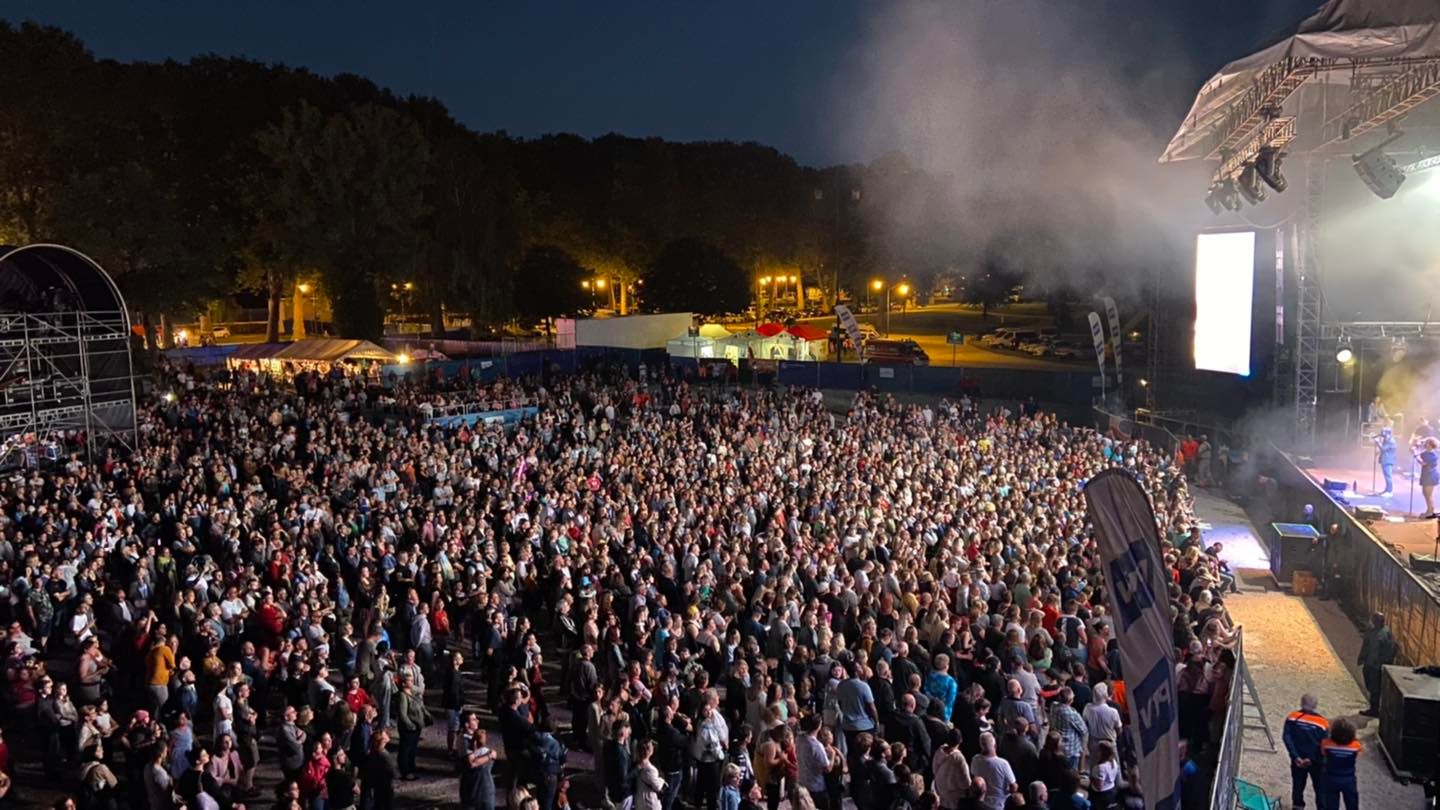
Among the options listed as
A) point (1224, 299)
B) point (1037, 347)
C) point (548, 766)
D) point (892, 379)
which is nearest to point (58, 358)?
point (548, 766)

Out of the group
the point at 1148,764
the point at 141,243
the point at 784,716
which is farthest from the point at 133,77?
the point at 1148,764

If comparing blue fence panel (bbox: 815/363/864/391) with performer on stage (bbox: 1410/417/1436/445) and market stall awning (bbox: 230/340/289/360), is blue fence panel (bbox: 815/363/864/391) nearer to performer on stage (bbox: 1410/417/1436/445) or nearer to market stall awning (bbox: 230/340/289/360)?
performer on stage (bbox: 1410/417/1436/445)

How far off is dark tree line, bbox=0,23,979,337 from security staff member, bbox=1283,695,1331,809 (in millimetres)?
37761

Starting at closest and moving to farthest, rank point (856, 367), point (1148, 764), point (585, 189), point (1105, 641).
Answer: point (1148, 764) < point (1105, 641) < point (856, 367) < point (585, 189)

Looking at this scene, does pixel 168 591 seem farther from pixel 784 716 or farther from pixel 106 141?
pixel 106 141

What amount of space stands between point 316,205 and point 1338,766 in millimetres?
40715

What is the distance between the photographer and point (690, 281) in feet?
182

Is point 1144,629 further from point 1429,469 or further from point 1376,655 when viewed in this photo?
point 1429,469

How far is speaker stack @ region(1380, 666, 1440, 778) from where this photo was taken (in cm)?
834

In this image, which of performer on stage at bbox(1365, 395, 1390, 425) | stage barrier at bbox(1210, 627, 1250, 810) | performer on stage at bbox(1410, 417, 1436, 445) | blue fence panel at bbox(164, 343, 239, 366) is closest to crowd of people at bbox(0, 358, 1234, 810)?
stage barrier at bbox(1210, 627, 1250, 810)

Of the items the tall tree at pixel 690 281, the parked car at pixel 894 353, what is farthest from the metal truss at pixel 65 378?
the tall tree at pixel 690 281

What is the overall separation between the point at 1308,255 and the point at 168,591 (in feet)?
61.7

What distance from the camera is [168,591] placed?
37.9 feet

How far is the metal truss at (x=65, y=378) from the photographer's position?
722 inches
